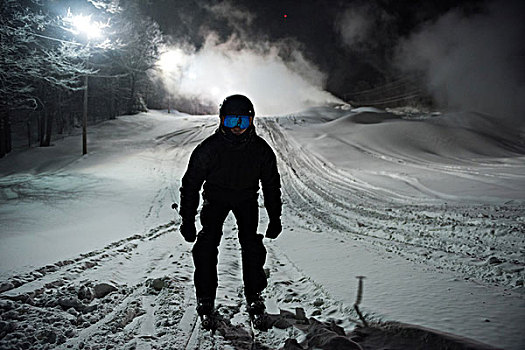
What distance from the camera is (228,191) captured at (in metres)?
2.85

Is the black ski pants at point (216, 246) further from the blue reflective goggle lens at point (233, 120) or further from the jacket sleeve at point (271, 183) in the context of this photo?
the blue reflective goggle lens at point (233, 120)

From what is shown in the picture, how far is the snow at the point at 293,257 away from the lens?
2.63 meters

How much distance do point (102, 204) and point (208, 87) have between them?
45898mm

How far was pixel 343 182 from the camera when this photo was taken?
11023 millimetres

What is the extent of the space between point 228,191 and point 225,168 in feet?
0.69

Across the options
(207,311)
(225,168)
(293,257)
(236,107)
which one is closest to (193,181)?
(225,168)

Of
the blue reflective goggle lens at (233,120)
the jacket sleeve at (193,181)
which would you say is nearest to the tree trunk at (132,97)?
the jacket sleeve at (193,181)

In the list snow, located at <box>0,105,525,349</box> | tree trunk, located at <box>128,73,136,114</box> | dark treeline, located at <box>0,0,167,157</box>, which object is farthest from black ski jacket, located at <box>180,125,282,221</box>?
tree trunk, located at <box>128,73,136,114</box>

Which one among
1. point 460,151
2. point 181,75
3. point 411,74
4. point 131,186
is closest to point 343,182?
point 131,186

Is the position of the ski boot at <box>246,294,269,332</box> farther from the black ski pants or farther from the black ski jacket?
the black ski jacket

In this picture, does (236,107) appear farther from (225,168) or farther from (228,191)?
(228,191)

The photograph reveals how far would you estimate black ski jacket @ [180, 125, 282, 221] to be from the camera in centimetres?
277

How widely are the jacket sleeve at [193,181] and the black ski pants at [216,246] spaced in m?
0.11

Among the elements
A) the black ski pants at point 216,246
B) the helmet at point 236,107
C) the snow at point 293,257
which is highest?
the helmet at point 236,107
